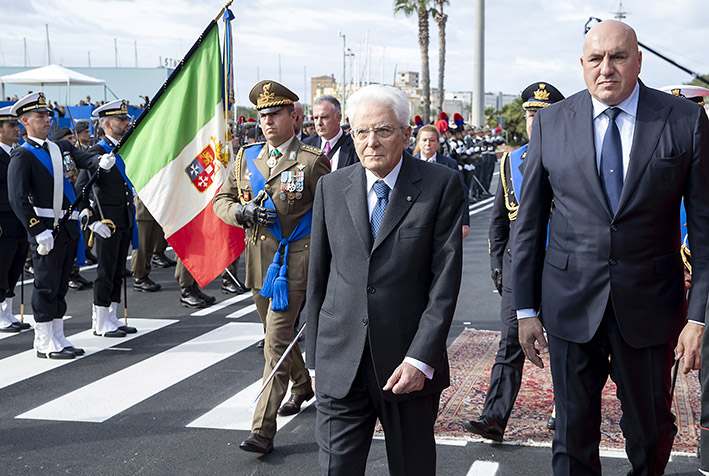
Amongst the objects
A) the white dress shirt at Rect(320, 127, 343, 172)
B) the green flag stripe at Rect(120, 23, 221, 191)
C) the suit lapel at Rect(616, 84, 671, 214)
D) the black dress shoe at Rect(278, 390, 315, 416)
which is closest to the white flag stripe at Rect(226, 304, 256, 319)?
the white dress shirt at Rect(320, 127, 343, 172)

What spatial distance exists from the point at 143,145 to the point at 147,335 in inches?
97.4

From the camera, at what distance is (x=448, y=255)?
10.2 feet

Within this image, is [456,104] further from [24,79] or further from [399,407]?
[399,407]

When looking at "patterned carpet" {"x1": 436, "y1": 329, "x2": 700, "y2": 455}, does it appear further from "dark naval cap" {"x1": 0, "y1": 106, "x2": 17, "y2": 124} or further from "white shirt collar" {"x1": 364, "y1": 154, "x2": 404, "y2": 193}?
"dark naval cap" {"x1": 0, "y1": 106, "x2": 17, "y2": 124}

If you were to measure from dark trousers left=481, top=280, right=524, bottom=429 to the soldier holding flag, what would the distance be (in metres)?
1.29

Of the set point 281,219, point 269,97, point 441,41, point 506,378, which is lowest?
point 506,378

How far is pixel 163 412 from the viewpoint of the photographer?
5.68m

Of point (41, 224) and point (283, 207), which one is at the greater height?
point (283, 207)

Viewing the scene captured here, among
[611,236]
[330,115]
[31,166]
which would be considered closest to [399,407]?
[611,236]

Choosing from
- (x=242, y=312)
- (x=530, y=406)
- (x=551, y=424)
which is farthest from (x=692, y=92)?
(x=242, y=312)

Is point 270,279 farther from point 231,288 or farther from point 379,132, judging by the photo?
point 231,288

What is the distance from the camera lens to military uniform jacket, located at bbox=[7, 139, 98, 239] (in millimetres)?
7266

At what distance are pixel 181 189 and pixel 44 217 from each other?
6.09 ft

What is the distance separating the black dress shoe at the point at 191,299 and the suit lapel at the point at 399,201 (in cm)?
676
